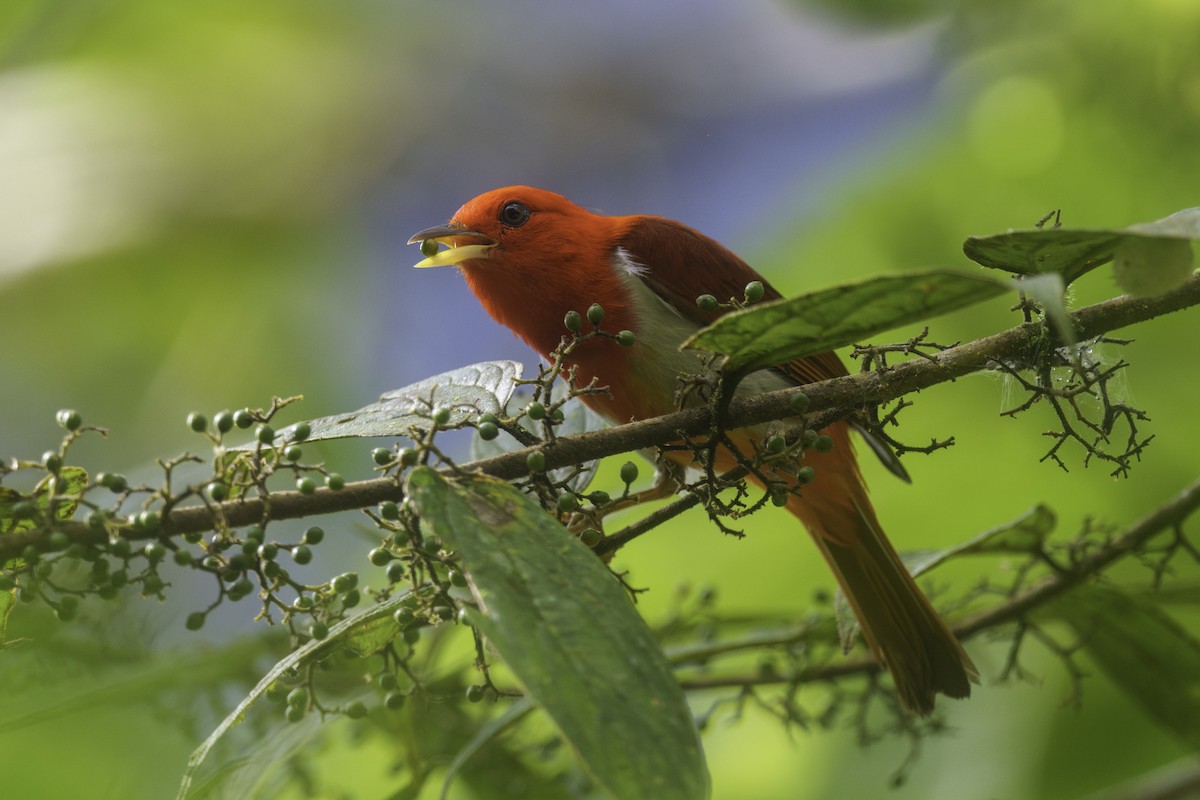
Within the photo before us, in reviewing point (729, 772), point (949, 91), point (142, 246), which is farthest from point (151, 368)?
point (949, 91)

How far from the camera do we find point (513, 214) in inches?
127

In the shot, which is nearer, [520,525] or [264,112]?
[520,525]

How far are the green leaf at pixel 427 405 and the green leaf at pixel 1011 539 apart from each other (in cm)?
93

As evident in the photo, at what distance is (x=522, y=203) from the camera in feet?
10.6

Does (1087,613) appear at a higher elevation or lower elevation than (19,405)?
lower

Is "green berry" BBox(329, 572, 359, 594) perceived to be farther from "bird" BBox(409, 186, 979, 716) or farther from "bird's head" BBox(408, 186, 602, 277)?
"bird's head" BBox(408, 186, 602, 277)

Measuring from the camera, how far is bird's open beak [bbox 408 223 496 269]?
10.1 feet

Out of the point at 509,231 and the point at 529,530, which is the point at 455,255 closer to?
the point at 509,231

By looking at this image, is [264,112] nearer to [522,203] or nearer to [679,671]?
[522,203]

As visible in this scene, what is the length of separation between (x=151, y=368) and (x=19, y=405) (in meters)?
0.55

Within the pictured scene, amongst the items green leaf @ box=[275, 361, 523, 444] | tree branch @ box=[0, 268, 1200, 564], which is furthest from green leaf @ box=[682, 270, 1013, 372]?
green leaf @ box=[275, 361, 523, 444]

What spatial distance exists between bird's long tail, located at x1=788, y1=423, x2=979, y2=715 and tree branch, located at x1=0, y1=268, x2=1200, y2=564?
950 mm

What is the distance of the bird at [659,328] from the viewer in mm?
2523

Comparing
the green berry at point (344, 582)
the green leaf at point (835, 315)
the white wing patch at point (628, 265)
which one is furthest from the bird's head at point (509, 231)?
the green leaf at point (835, 315)
